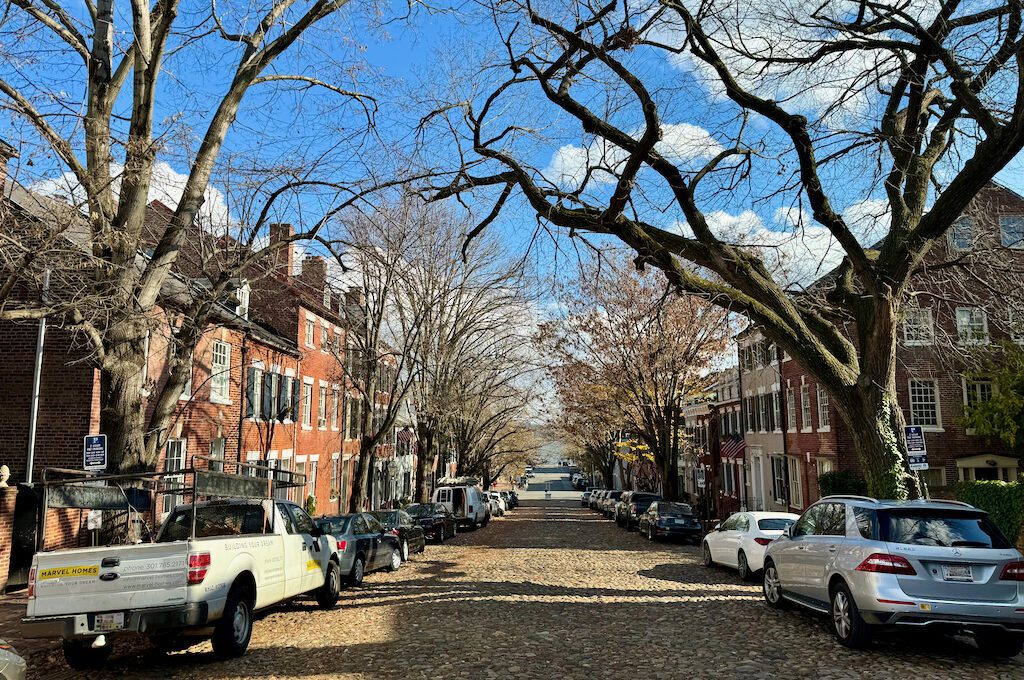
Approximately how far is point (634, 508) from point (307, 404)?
46.6 feet

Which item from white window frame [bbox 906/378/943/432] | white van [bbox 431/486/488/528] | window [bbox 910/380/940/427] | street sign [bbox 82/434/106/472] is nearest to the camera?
street sign [bbox 82/434/106/472]

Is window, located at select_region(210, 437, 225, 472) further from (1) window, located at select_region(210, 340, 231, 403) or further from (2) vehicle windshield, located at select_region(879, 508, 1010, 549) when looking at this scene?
(2) vehicle windshield, located at select_region(879, 508, 1010, 549)

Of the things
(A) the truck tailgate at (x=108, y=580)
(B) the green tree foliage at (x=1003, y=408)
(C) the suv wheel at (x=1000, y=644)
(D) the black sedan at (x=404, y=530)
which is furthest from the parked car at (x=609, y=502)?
(A) the truck tailgate at (x=108, y=580)

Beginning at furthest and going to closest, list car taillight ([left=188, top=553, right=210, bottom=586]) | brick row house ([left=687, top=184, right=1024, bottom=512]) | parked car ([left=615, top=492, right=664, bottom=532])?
parked car ([left=615, top=492, right=664, bottom=532]), brick row house ([left=687, top=184, right=1024, bottom=512]), car taillight ([left=188, top=553, right=210, bottom=586])

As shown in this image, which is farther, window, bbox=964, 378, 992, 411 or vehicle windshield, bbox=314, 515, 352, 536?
window, bbox=964, 378, 992, 411

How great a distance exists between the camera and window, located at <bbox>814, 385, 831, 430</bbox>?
99.0ft

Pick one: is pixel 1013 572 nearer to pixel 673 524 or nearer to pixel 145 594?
pixel 145 594

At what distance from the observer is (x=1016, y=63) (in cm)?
977

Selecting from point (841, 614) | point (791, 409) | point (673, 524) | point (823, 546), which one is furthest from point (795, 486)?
point (841, 614)

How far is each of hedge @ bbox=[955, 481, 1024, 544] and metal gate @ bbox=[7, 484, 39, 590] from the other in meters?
19.7

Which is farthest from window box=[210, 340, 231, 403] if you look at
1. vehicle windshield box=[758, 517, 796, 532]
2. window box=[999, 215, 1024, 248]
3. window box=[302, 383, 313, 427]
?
window box=[999, 215, 1024, 248]

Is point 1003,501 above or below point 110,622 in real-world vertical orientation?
above

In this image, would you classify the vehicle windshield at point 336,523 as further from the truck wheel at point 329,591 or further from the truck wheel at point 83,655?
the truck wheel at point 83,655

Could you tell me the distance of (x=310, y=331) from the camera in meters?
31.7
